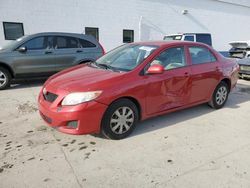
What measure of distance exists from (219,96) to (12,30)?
363 inches

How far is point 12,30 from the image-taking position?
33.6 ft

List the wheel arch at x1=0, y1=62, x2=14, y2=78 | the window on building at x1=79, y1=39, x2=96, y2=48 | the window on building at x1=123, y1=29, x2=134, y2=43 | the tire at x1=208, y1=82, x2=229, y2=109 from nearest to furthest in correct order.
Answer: the tire at x1=208, y1=82, x2=229, y2=109 → the wheel arch at x1=0, y1=62, x2=14, y2=78 → the window on building at x1=79, y1=39, x2=96, y2=48 → the window on building at x1=123, y1=29, x2=134, y2=43

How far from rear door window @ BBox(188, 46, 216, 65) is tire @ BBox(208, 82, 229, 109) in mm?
646

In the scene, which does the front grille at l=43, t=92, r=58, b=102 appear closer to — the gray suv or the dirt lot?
the dirt lot

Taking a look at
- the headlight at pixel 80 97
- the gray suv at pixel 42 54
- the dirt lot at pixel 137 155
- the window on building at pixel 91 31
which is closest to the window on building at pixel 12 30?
the window on building at pixel 91 31

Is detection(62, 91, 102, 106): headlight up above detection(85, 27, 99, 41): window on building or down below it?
below

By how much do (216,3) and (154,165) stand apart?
1728cm

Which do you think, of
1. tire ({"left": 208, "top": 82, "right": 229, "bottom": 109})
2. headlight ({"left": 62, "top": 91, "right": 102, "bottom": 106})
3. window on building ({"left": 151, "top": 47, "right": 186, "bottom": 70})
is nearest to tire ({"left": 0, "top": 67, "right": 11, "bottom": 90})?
headlight ({"left": 62, "top": 91, "right": 102, "bottom": 106})

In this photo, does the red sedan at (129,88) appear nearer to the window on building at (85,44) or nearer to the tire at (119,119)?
the tire at (119,119)

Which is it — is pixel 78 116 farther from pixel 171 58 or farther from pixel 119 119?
pixel 171 58

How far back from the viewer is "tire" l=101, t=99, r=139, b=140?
3438 mm

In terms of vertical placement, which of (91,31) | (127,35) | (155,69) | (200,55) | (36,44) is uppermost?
(91,31)

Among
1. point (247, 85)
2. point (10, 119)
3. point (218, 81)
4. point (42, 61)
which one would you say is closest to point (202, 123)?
point (218, 81)

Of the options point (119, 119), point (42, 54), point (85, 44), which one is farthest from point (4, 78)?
point (119, 119)
